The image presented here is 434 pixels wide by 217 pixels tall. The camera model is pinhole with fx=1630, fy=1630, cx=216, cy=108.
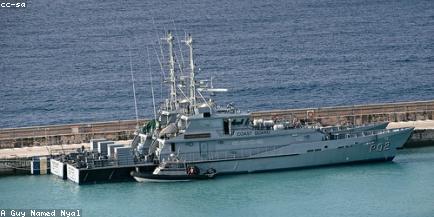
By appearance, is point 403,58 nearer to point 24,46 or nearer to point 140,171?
point 24,46

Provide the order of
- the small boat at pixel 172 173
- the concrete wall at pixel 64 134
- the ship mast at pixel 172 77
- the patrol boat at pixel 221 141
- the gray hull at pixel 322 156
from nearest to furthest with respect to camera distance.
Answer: the small boat at pixel 172 173 → the patrol boat at pixel 221 141 → the ship mast at pixel 172 77 → the gray hull at pixel 322 156 → the concrete wall at pixel 64 134

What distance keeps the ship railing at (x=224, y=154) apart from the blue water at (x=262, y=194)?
1.19 m

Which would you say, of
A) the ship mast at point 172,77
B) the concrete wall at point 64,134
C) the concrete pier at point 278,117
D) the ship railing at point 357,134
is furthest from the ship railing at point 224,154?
the concrete pier at point 278,117

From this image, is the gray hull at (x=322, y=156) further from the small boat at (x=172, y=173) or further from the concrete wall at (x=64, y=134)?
the concrete wall at (x=64, y=134)

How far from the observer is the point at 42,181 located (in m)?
84.6

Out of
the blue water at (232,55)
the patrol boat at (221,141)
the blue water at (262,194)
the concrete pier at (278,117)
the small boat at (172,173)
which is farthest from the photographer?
the blue water at (232,55)

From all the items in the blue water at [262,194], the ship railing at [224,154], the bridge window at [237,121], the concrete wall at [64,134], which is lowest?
the blue water at [262,194]

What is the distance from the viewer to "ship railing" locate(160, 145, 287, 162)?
279ft

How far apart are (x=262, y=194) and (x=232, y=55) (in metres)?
62.0

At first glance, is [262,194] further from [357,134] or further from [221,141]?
[357,134]

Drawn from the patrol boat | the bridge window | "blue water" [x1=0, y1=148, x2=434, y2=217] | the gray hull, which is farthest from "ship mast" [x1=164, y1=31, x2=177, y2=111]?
"blue water" [x1=0, y1=148, x2=434, y2=217]

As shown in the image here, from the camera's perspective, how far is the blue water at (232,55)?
4621 inches

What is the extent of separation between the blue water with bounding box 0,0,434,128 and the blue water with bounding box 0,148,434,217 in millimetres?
26277

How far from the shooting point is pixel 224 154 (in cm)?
8556
